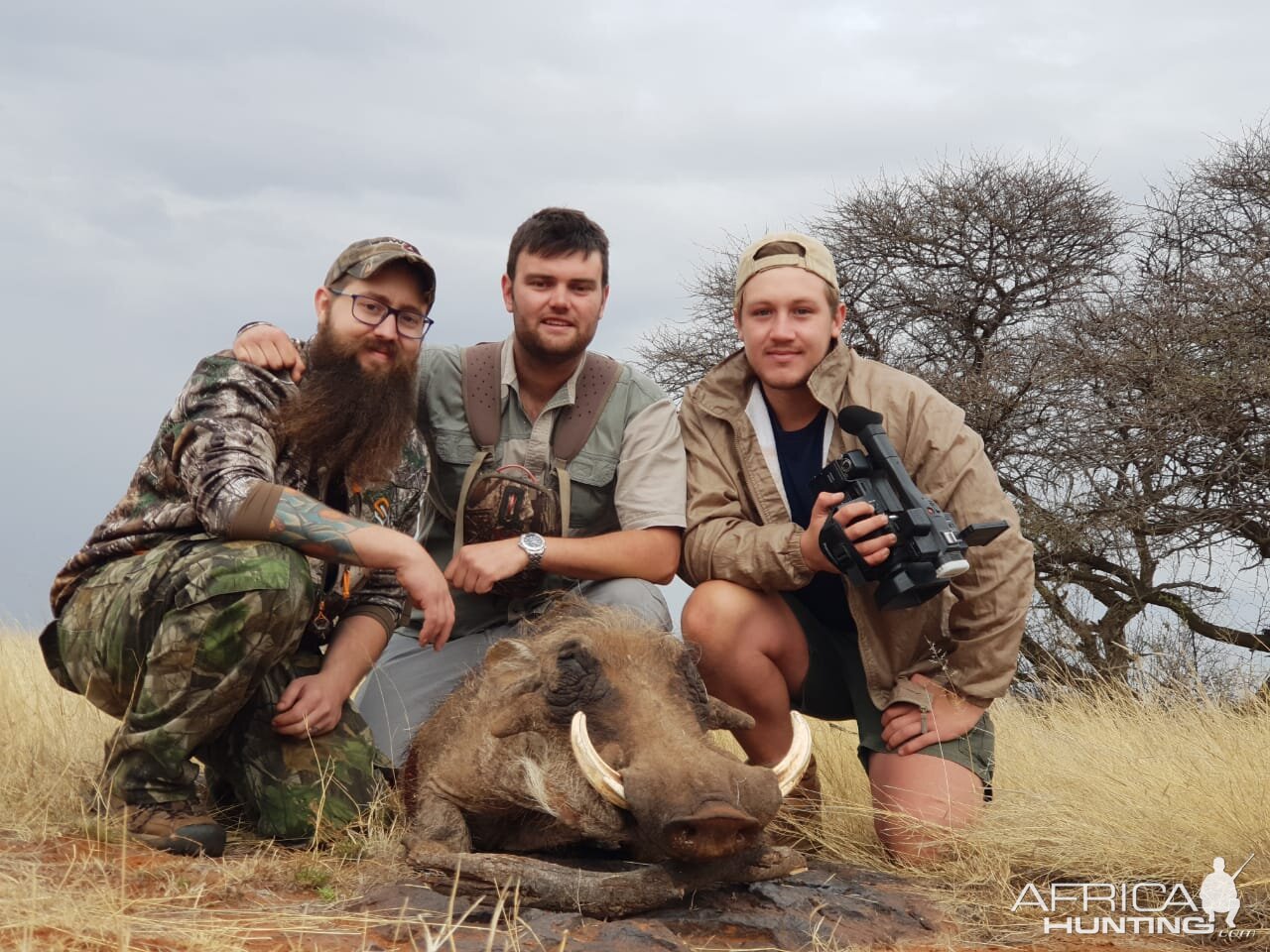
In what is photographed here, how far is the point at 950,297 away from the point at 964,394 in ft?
8.29

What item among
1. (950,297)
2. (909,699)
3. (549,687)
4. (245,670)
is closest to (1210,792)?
(909,699)

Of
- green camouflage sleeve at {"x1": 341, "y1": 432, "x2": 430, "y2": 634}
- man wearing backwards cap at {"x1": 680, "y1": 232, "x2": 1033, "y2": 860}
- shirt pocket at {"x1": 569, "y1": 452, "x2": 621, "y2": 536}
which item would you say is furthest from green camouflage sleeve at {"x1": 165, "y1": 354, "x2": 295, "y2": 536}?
man wearing backwards cap at {"x1": 680, "y1": 232, "x2": 1033, "y2": 860}

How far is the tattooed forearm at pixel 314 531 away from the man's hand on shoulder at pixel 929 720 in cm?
195

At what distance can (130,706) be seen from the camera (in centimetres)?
424

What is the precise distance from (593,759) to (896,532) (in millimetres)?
1571

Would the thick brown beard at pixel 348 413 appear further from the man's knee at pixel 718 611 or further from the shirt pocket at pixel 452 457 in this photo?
the man's knee at pixel 718 611

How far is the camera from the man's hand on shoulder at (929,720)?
181 inches

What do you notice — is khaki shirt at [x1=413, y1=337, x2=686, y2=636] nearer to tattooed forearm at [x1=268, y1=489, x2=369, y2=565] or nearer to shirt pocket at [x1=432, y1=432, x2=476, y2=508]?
shirt pocket at [x1=432, y1=432, x2=476, y2=508]

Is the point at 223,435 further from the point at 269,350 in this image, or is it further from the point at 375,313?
the point at 375,313

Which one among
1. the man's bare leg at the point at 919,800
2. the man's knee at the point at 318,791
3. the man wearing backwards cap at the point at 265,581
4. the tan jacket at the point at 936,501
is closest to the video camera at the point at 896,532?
the tan jacket at the point at 936,501

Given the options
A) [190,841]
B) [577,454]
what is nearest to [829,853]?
[577,454]

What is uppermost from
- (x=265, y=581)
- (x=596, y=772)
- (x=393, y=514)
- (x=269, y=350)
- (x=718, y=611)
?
(x=269, y=350)

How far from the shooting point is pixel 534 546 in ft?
14.7

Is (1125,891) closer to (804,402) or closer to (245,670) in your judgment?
(804,402)
